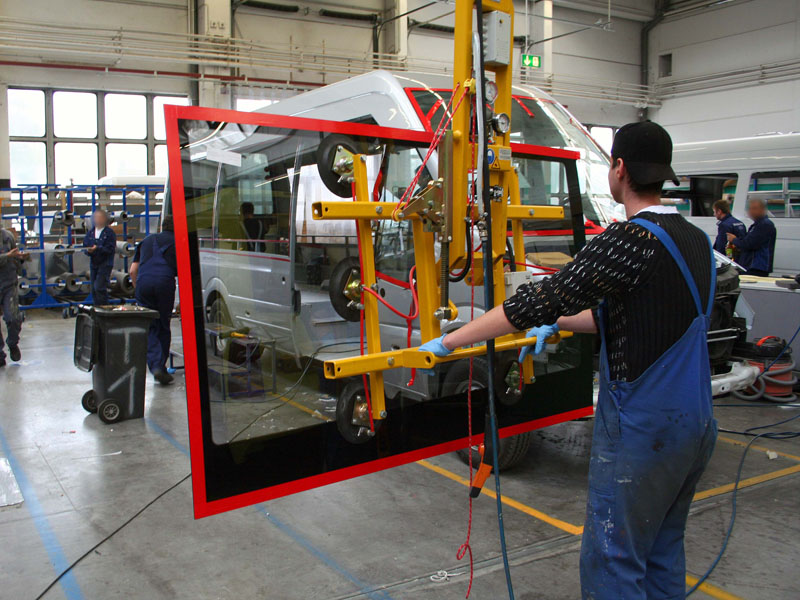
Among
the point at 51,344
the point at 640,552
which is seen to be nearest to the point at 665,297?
the point at 640,552

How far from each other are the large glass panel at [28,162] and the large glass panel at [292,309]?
14696 mm

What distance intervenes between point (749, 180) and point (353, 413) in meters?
9.45

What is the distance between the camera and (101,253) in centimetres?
1064

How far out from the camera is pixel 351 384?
123 inches

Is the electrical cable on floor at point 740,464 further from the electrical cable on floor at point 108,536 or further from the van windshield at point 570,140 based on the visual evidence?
the electrical cable on floor at point 108,536

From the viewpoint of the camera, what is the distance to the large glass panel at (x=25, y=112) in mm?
15148

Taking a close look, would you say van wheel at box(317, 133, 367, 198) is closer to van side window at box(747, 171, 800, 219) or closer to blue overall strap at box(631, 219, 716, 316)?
blue overall strap at box(631, 219, 716, 316)

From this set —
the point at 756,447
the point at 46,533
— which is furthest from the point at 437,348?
the point at 756,447

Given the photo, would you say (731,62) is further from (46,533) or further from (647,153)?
(46,533)

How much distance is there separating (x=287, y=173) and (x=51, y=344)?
7.82 metres

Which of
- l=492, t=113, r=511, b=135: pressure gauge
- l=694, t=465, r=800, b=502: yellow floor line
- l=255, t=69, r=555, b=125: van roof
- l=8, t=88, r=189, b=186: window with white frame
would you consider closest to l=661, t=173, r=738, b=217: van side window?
l=694, t=465, r=800, b=502: yellow floor line

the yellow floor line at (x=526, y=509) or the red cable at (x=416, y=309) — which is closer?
the red cable at (x=416, y=309)

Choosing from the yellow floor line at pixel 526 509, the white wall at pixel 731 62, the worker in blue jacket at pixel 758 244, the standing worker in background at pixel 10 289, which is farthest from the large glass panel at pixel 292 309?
the white wall at pixel 731 62

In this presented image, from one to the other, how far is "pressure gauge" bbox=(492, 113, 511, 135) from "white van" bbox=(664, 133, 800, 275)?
852 cm
